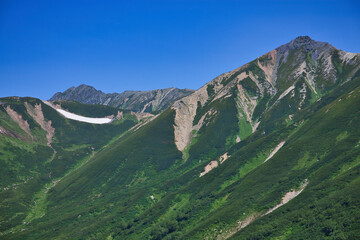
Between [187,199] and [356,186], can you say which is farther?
[187,199]

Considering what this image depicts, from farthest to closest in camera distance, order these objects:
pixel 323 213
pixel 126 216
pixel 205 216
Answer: pixel 126 216
pixel 205 216
pixel 323 213

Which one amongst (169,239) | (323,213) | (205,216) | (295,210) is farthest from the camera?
(205,216)

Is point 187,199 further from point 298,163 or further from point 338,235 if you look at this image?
point 338,235

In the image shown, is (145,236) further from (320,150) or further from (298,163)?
(320,150)

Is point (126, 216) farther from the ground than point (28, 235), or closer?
closer

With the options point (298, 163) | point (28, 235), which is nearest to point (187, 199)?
point (298, 163)

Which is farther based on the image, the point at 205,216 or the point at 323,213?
the point at 205,216

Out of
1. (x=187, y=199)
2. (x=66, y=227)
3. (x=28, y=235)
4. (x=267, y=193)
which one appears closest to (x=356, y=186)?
(x=267, y=193)

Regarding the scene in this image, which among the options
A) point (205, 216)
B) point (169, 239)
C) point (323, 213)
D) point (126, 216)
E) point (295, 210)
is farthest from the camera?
point (126, 216)

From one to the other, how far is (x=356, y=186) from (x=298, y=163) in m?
53.3

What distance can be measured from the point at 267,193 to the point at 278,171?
72.3 feet

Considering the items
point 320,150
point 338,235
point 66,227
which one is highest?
point 66,227

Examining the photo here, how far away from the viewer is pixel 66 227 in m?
188

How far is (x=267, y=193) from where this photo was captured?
514 feet
